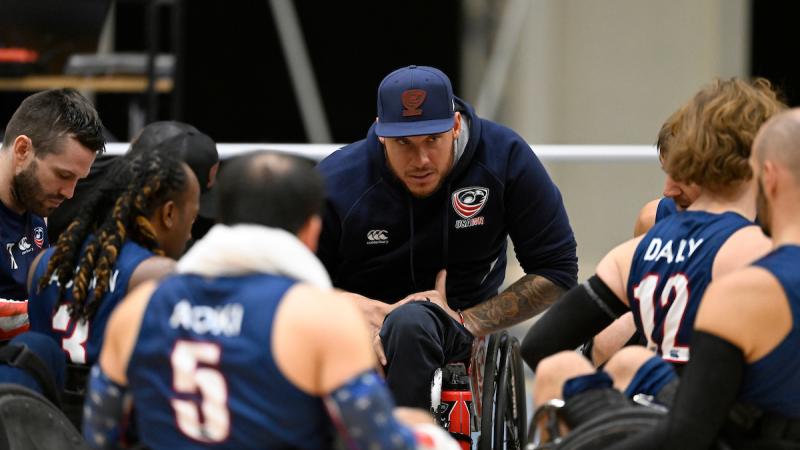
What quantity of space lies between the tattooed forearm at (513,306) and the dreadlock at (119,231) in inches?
48.2

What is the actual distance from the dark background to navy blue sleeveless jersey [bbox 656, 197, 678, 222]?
4.57m

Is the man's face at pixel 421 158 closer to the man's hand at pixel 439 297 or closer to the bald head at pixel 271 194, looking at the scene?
the man's hand at pixel 439 297

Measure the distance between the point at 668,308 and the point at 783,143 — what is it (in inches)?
22.6

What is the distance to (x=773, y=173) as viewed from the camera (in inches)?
112

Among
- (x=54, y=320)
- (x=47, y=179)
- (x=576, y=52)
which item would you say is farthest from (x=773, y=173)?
(x=576, y=52)

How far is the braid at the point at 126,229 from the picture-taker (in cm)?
329

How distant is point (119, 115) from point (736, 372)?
6.21 metres

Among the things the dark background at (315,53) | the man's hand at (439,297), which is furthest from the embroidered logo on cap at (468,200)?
the dark background at (315,53)

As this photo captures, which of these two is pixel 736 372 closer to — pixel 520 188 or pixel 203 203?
pixel 520 188

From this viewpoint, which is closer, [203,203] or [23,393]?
[23,393]

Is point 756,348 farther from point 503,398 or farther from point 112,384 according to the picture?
point 503,398

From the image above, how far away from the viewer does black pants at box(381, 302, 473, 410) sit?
387 centimetres

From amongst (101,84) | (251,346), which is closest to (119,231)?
(251,346)

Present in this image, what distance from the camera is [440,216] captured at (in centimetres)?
433
